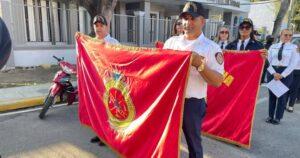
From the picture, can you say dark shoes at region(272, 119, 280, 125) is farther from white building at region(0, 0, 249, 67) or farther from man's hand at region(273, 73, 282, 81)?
white building at region(0, 0, 249, 67)

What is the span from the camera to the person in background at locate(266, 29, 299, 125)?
16.5 feet

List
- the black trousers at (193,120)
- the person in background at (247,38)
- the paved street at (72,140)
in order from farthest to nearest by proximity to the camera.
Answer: the person in background at (247,38) → the paved street at (72,140) → the black trousers at (193,120)

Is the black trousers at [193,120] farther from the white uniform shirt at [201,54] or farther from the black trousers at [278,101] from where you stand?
the black trousers at [278,101]

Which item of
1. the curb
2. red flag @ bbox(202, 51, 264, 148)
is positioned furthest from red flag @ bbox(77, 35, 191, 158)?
the curb

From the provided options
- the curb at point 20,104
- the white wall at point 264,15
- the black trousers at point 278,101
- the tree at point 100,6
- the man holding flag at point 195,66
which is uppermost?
the white wall at point 264,15

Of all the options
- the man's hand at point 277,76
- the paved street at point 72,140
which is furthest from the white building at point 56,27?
the paved street at point 72,140

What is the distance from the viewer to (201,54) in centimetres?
245

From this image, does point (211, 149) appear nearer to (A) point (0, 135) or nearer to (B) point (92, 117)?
(B) point (92, 117)

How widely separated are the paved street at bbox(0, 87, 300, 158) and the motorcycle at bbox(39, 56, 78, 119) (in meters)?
0.28

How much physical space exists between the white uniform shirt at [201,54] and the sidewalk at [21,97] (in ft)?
14.4

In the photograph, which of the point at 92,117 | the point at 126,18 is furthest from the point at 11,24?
the point at 92,117

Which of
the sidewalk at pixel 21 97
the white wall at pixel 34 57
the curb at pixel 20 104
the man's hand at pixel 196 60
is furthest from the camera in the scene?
the white wall at pixel 34 57

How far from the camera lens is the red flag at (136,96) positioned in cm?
244

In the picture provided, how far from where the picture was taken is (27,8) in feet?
36.0
